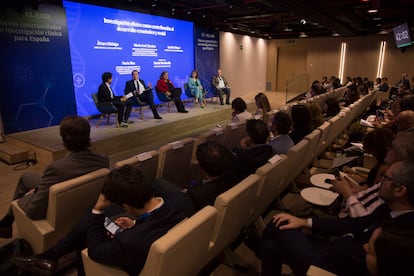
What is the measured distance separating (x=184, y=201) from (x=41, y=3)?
18.9 feet

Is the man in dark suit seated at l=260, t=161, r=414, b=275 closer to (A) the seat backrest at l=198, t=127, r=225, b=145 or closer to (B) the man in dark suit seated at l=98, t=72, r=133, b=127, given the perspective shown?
(A) the seat backrest at l=198, t=127, r=225, b=145

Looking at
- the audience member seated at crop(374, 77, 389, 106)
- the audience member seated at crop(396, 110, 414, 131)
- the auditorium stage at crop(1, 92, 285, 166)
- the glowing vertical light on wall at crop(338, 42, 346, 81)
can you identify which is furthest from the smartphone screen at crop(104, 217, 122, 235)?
the glowing vertical light on wall at crop(338, 42, 346, 81)

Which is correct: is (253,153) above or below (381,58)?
below

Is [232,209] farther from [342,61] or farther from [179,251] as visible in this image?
[342,61]

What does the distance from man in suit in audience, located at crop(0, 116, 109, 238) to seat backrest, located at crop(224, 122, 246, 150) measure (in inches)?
71.1

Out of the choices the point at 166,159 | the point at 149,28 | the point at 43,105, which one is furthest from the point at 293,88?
the point at 166,159

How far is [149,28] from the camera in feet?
26.2

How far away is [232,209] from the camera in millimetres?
1628

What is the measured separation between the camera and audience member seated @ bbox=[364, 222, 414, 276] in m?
0.95

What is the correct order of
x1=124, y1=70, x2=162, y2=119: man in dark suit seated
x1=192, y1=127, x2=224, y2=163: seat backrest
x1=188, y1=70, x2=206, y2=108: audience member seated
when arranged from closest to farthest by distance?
x1=192, y1=127, x2=224, y2=163: seat backrest
x1=124, y1=70, x2=162, y2=119: man in dark suit seated
x1=188, y1=70, x2=206, y2=108: audience member seated

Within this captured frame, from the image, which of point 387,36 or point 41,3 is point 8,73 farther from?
point 387,36

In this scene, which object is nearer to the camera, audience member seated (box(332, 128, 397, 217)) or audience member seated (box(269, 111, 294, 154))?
audience member seated (box(332, 128, 397, 217))

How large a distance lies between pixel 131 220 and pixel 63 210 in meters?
0.62

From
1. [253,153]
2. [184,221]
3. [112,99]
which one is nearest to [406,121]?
[253,153]
